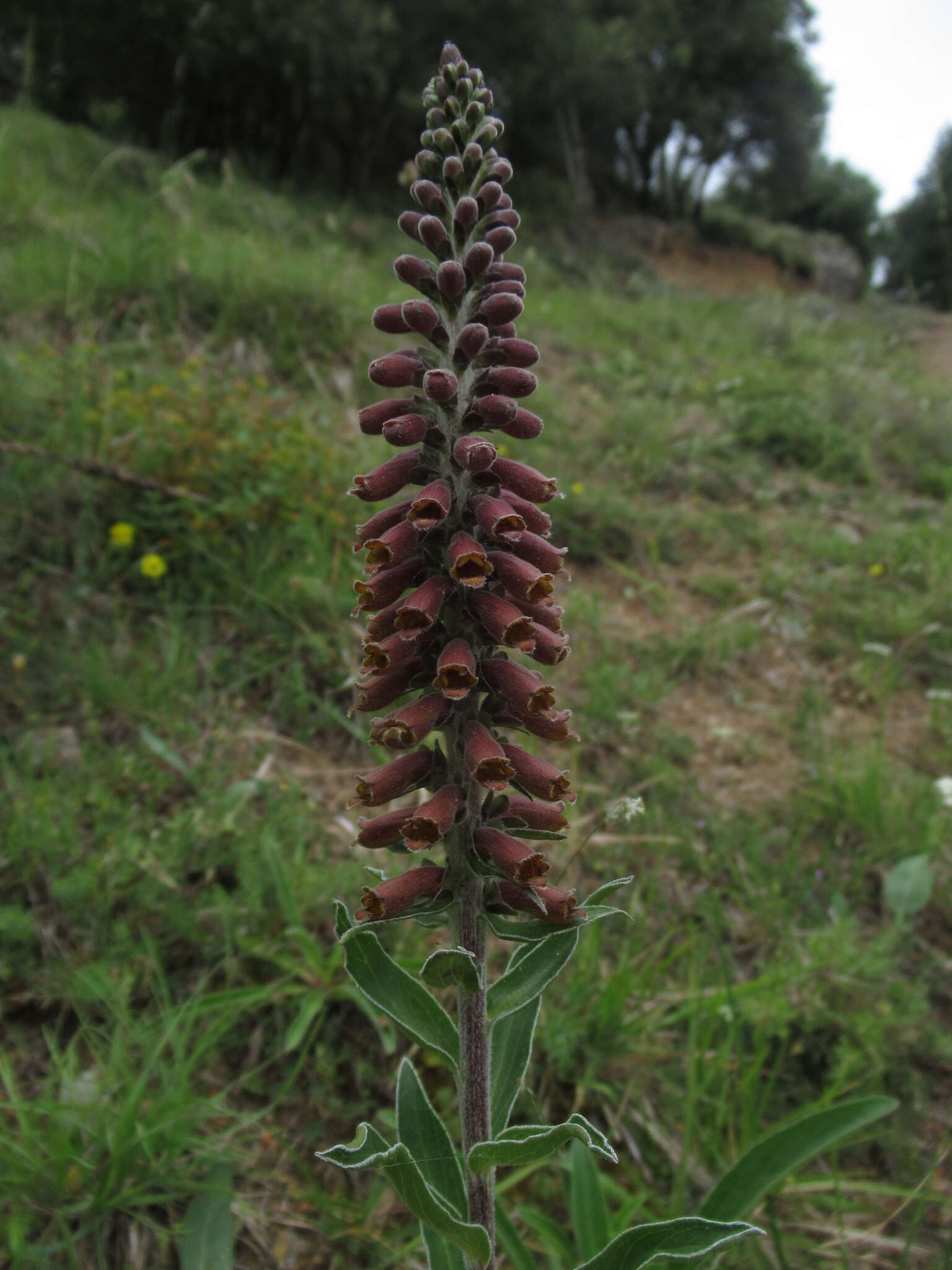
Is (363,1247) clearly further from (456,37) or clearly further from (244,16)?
(456,37)

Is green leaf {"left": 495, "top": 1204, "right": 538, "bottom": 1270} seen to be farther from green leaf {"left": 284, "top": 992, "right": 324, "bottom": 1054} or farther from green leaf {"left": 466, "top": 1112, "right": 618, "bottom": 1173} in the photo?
green leaf {"left": 284, "top": 992, "right": 324, "bottom": 1054}

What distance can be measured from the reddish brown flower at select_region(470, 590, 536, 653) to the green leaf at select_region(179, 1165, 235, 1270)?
68.1 inches

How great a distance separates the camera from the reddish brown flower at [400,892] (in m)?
1.62

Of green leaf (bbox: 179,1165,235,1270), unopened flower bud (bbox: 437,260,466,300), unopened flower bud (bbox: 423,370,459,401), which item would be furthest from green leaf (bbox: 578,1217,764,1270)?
unopened flower bud (bbox: 437,260,466,300)

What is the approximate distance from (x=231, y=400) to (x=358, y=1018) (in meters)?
3.88

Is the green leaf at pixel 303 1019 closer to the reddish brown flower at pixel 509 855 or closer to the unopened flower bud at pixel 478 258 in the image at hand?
the reddish brown flower at pixel 509 855

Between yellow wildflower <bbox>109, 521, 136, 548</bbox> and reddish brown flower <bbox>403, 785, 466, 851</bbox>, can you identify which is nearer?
reddish brown flower <bbox>403, 785, 466, 851</bbox>

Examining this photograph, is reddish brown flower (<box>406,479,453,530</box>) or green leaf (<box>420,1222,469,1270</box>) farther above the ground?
reddish brown flower (<box>406,479,453,530</box>)

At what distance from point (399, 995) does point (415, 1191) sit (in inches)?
14.4

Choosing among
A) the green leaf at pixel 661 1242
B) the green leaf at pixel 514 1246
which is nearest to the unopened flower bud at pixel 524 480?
the green leaf at pixel 661 1242

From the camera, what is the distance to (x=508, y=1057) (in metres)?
1.94

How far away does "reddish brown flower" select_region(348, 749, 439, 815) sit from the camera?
5.64 feet

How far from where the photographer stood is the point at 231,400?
5.16 m

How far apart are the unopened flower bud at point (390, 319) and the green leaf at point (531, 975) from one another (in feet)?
4.38
